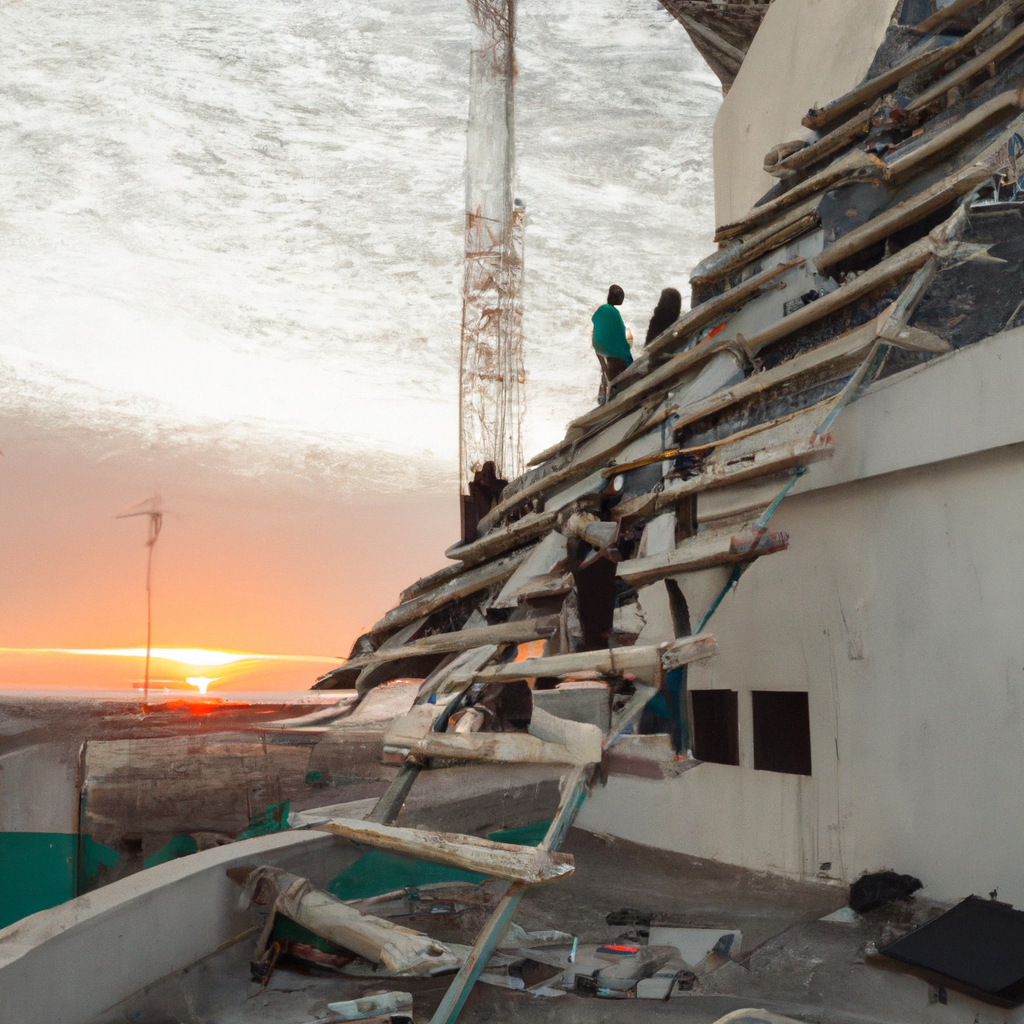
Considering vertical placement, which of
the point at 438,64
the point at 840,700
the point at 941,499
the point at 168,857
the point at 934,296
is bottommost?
the point at 168,857

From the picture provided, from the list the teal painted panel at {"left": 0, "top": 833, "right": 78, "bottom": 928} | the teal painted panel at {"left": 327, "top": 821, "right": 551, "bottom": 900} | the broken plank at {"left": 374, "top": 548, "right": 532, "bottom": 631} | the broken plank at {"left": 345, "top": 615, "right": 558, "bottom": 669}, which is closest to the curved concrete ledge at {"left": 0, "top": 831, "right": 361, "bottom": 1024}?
the teal painted panel at {"left": 327, "top": 821, "right": 551, "bottom": 900}

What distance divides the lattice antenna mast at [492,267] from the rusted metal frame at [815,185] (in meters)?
9.24

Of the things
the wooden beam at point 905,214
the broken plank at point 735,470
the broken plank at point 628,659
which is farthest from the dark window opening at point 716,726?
the wooden beam at point 905,214

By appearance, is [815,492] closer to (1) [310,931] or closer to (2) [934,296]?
(2) [934,296]

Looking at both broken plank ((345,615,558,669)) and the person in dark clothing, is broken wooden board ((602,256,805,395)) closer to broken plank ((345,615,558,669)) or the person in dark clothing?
the person in dark clothing

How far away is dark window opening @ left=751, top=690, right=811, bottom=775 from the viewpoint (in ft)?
15.6

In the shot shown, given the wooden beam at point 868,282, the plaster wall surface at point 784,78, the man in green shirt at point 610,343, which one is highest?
the plaster wall surface at point 784,78

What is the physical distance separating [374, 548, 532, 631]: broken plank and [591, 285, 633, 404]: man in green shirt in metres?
1.59

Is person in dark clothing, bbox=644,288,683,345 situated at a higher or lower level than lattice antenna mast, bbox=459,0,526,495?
lower

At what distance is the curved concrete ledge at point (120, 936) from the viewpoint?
2855 millimetres

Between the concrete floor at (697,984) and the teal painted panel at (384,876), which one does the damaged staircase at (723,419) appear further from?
the teal painted panel at (384,876)

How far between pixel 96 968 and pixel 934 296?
4069mm

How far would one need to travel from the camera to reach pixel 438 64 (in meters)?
20.1

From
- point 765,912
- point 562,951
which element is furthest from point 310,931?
point 765,912
